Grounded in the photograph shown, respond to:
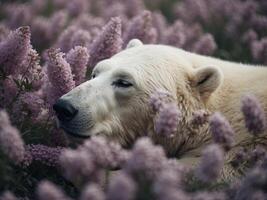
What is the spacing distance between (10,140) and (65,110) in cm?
111

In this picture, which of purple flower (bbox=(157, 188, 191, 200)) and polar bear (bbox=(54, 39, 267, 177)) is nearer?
purple flower (bbox=(157, 188, 191, 200))

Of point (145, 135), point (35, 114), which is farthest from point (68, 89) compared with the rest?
point (145, 135)

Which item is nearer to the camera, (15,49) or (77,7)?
(15,49)

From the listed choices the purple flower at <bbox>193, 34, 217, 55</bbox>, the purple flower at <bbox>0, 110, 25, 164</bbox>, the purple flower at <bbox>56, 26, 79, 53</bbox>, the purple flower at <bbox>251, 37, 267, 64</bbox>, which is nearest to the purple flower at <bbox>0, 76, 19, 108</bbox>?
the purple flower at <bbox>0, 110, 25, 164</bbox>

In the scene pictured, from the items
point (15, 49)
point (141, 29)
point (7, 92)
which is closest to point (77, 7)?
point (141, 29)

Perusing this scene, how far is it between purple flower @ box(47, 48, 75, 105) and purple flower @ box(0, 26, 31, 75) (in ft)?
0.72

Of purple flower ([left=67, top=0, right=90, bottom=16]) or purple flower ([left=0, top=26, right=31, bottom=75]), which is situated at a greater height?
purple flower ([left=0, top=26, right=31, bottom=75])

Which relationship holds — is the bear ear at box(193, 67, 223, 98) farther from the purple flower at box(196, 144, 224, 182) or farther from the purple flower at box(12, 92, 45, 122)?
the purple flower at box(196, 144, 224, 182)

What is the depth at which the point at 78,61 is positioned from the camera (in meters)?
5.72

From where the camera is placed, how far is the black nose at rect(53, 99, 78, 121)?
491 cm

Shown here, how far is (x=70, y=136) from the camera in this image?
5152 millimetres

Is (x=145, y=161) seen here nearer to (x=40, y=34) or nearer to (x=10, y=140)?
(x=10, y=140)

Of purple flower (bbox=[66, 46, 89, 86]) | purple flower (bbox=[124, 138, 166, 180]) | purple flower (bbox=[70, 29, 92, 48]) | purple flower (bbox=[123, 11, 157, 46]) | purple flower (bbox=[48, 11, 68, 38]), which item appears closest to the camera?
purple flower (bbox=[124, 138, 166, 180])

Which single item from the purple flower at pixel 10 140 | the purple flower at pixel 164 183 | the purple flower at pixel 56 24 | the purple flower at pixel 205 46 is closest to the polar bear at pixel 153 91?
the purple flower at pixel 10 140
